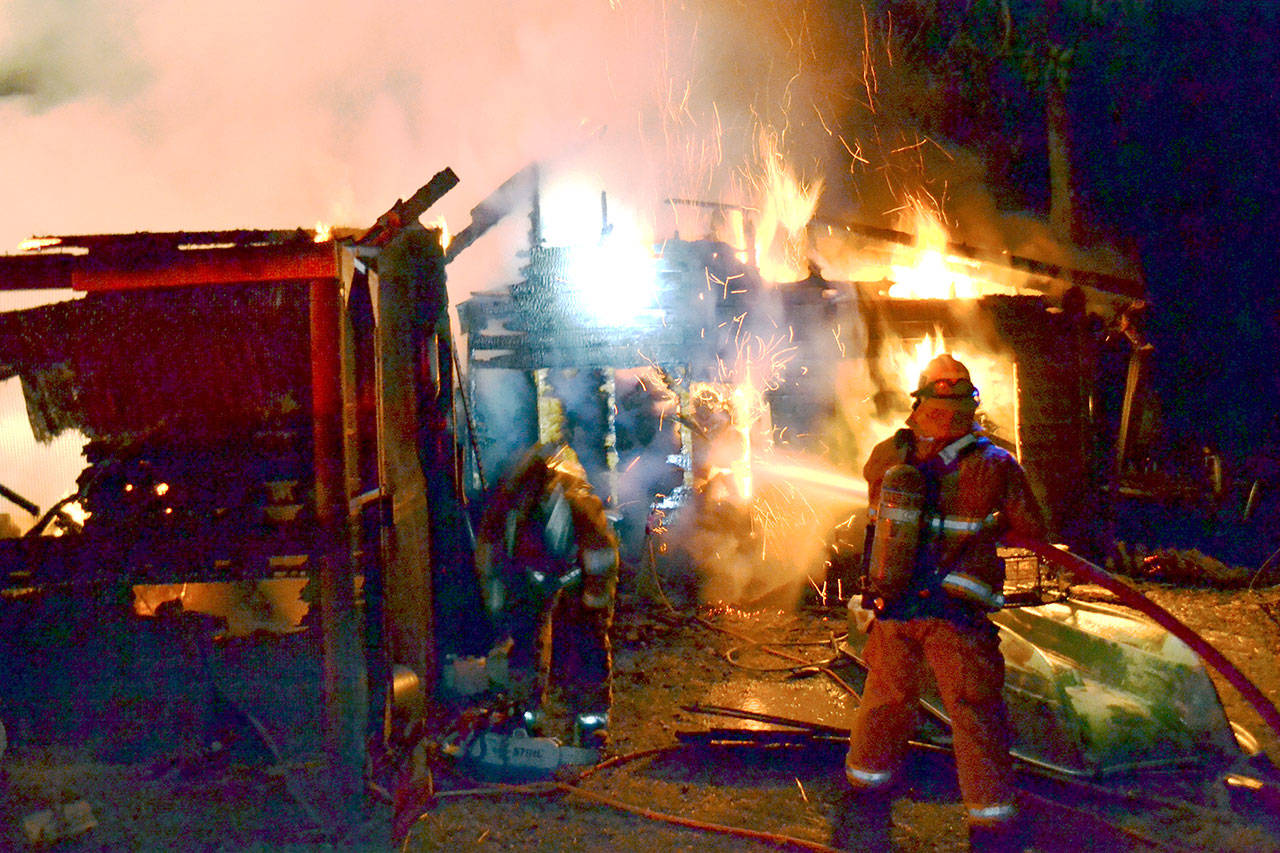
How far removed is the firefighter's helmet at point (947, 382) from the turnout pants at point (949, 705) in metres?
1.23

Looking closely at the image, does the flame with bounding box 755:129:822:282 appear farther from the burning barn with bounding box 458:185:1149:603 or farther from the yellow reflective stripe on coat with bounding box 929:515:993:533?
the yellow reflective stripe on coat with bounding box 929:515:993:533

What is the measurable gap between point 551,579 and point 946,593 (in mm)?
2700

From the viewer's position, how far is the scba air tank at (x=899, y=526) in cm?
372

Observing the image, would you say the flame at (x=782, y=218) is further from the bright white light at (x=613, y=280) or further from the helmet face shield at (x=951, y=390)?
the helmet face shield at (x=951, y=390)

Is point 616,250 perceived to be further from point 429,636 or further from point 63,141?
point 429,636

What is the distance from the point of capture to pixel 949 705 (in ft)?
12.0

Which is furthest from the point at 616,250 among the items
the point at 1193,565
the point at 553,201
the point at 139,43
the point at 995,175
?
the point at 1193,565

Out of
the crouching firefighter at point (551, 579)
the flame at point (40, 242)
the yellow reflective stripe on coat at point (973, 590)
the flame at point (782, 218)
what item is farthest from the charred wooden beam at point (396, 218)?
the flame at point (782, 218)

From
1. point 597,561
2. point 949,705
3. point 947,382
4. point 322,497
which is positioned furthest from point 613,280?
point 949,705

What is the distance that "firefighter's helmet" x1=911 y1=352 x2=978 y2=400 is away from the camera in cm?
390

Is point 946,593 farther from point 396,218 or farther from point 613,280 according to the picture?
point 613,280

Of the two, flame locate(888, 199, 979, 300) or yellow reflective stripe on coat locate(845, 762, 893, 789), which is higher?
flame locate(888, 199, 979, 300)

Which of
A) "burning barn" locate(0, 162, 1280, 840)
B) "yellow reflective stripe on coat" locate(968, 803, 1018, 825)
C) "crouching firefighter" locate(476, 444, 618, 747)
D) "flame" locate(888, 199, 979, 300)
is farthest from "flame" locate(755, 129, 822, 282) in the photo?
"yellow reflective stripe on coat" locate(968, 803, 1018, 825)

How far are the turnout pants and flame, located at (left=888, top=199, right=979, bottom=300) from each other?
30.4 feet
